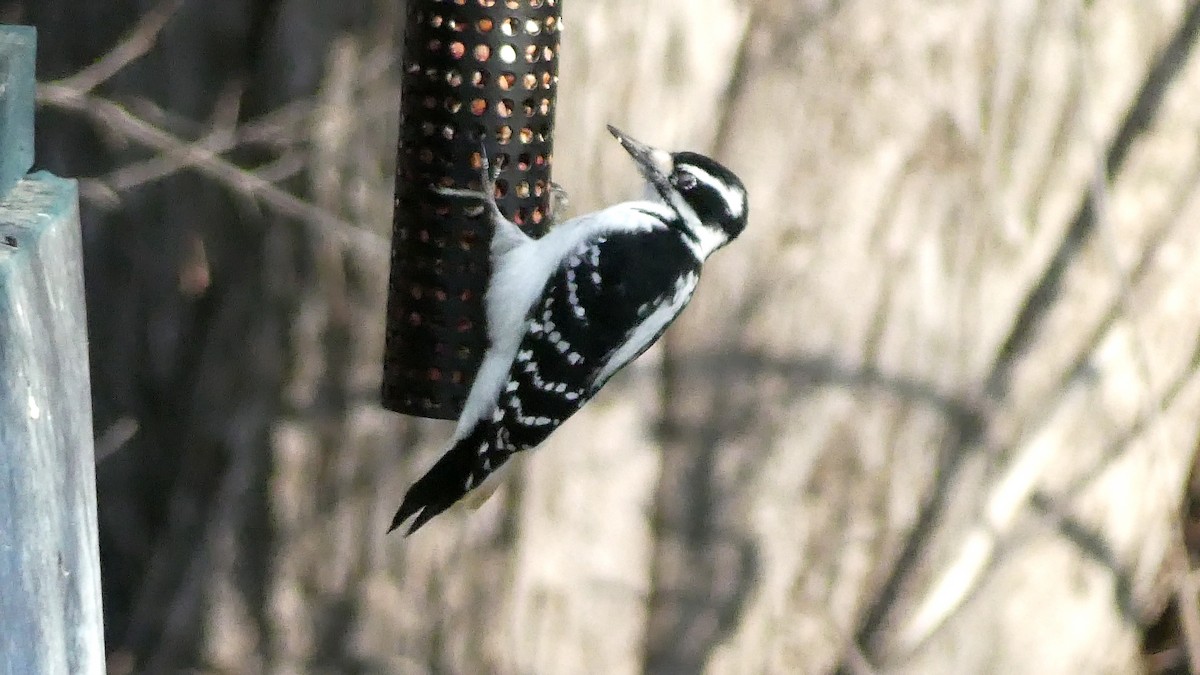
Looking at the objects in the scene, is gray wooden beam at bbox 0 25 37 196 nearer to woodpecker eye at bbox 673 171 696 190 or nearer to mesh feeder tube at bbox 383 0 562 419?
mesh feeder tube at bbox 383 0 562 419

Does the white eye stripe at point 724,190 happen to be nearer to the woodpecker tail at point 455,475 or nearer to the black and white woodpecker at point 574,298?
the black and white woodpecker at point 574,298

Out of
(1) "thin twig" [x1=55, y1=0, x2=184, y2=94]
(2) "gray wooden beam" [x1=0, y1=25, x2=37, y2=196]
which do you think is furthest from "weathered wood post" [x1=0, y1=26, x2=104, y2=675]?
(1) "thin twig" [x1=55, y1=0, x2=184, y2=94]

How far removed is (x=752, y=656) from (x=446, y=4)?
208cm

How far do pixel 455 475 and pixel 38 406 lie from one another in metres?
1.35

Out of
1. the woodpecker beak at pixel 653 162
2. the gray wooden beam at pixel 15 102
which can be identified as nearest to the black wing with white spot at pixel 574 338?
the woodpecker beak at pixel 653 162

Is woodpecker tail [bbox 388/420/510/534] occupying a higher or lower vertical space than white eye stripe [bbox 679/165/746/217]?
lower

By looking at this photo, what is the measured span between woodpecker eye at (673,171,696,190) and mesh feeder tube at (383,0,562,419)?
30 centimetres

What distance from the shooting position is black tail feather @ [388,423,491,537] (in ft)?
9.00

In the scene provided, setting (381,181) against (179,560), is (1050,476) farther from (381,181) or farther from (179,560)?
(179,560)

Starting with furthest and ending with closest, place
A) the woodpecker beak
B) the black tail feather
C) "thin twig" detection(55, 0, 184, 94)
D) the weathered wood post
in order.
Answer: "thin twig" detection(55, 0, 184, 94) < the woodpecker beak < the black tail feather < the weathered wood post

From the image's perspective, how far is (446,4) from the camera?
8.96 ft

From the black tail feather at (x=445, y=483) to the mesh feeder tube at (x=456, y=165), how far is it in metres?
0.14

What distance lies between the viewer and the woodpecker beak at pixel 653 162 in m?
2.94

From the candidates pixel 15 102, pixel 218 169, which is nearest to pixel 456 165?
pixel 218 169
